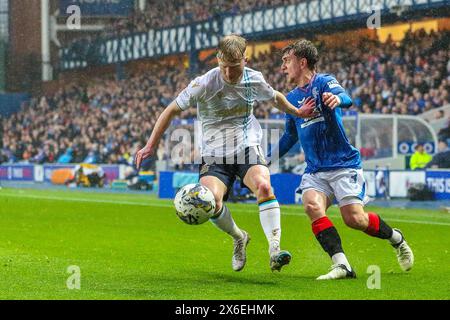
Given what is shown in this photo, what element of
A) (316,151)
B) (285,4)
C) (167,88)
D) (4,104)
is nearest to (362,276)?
(316,151)

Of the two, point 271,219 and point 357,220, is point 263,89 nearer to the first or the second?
point 271,219

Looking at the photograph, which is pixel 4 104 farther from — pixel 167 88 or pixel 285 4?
pixel 285 4

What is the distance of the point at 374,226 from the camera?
30.6 ft

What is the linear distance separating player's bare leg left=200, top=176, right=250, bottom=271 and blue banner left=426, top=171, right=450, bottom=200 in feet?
42.7

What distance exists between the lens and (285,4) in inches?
1395

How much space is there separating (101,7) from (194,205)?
104 ft

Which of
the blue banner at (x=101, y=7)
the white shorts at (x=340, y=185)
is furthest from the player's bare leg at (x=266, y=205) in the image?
the blue banner at (x=101, y=7)

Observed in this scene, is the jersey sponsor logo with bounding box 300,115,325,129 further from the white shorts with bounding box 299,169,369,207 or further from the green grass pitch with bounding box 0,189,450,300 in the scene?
the green grass pitch with bounding box 0,189,450,300

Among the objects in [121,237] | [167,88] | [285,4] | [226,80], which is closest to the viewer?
[226,80]

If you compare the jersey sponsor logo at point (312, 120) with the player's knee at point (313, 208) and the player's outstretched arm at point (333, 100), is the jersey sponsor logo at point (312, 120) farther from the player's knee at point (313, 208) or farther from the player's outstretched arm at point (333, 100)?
the player's knee at point (313, 208)

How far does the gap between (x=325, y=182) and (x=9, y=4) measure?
34804 mm

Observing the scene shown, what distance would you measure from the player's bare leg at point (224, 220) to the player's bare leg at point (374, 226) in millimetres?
1020

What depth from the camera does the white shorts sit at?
30.1 ft

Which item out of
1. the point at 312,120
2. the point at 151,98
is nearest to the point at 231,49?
the point at 312,120
